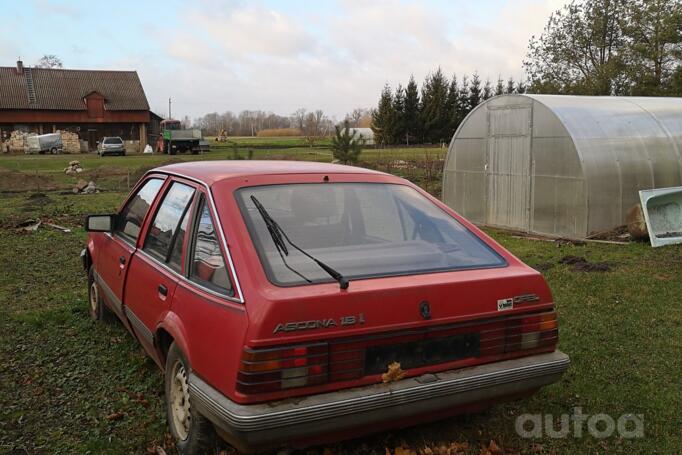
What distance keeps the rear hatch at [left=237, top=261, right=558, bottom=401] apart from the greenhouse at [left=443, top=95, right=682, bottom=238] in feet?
29.9

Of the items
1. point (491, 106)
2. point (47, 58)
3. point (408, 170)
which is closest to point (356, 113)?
point (47, 58)

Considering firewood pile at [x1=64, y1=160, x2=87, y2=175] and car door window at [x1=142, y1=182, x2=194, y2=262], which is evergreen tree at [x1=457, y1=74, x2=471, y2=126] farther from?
car door window at [x1=142, y1=182, x2=194, y2=262]

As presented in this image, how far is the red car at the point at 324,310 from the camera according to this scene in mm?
2631

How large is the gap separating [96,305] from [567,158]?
9.29m

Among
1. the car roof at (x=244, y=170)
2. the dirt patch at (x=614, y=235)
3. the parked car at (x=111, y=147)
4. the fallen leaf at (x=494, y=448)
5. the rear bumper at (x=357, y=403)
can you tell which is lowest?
the fallen leaf at (x=494, y=448)

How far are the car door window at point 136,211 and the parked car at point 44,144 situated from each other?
47.0 meters

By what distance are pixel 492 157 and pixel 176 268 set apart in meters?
11.6

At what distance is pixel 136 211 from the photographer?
4645 millimetres

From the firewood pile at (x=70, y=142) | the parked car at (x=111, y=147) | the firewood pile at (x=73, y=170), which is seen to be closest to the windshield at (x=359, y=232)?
the firewood pile at (x=73, y=170)

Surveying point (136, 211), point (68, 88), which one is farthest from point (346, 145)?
point (68, 88)

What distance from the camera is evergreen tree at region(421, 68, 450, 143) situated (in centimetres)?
5341

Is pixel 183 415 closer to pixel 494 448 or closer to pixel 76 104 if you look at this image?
pixel 494 448

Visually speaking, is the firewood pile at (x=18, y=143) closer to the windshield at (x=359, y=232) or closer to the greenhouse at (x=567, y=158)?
the greenhouse at (x=567, y=158)

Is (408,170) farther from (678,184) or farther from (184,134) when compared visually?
(184,134)
